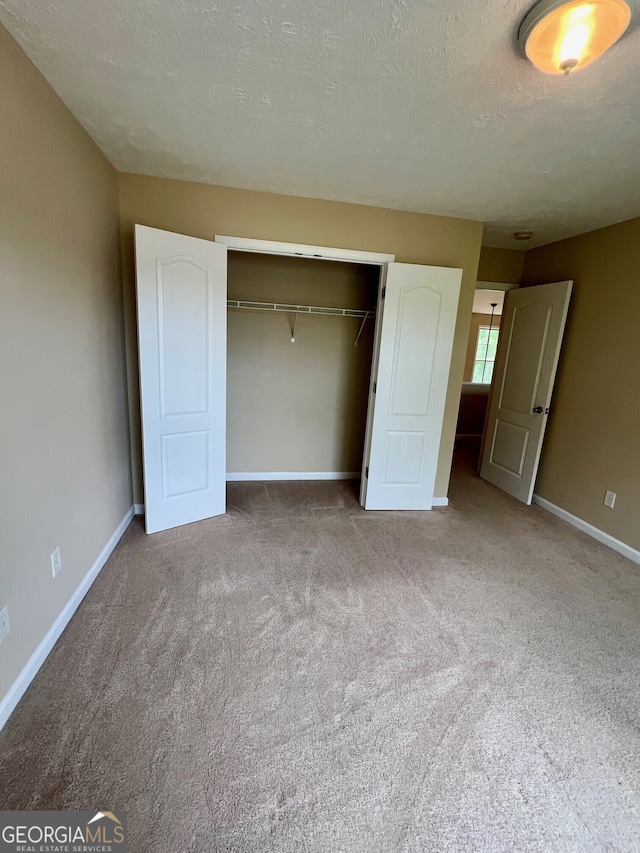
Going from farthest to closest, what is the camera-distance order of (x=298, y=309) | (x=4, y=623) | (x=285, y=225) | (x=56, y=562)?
(x=298, y=309) → (x=285, y=225) → (x=56, y=562) → (x=4, y=623)

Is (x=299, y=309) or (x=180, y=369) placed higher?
(x=299, y=309)

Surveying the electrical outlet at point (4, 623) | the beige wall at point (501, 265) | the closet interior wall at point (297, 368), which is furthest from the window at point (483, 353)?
the electrical outlet at point (4, 623)

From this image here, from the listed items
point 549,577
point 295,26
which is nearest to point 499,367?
point 549,577

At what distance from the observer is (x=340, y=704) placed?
1561 millimetres

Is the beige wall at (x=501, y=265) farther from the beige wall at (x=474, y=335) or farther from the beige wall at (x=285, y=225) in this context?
the beige wall at (x=474, y=335)

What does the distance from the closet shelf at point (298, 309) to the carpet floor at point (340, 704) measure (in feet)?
6.88

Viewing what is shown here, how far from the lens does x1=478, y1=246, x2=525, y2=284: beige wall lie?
393 centimetres

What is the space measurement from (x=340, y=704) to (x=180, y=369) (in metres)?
2.18

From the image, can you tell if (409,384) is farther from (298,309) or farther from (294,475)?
(294,475)

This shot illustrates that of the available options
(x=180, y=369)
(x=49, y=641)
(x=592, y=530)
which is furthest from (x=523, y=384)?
(x=49, y=641)

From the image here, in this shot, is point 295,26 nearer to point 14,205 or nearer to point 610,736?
point 14,205

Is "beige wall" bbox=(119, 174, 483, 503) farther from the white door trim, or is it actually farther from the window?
the window

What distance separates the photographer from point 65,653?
68.1 inches

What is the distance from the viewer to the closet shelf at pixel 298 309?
348cm
